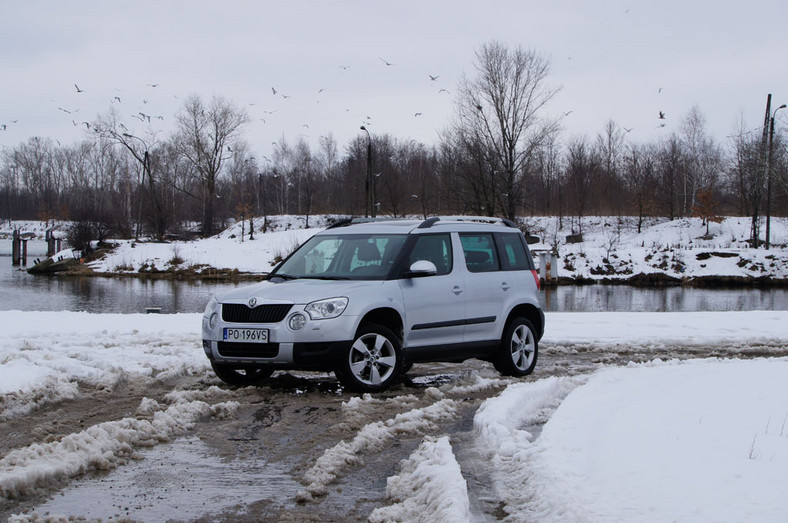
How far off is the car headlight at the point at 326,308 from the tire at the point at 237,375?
88cm

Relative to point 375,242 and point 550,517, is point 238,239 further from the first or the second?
point 550,517

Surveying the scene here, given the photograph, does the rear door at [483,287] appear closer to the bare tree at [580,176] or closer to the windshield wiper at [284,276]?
the windshield wiper at [284,276]

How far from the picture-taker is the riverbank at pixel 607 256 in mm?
41844

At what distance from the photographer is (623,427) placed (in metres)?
6.16

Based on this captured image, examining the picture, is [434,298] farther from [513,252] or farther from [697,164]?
[697,164]

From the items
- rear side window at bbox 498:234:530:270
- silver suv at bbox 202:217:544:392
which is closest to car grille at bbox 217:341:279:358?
silver suv at bbox 202:217:544:392

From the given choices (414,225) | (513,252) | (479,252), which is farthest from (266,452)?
(513,252)

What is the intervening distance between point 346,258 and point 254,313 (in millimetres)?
1377

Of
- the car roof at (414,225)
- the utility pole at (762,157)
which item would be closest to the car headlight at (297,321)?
the car roof at (414,225)

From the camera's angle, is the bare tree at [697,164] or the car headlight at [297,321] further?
the bare tree at [697,164]

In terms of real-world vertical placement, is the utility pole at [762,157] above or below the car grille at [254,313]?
above

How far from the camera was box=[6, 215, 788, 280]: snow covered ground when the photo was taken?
42.7m

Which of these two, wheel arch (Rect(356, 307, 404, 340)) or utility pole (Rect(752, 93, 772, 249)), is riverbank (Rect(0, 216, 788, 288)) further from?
wheel arch (Rect(356, 307, 404, 340))

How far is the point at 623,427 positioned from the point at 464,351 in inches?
132
